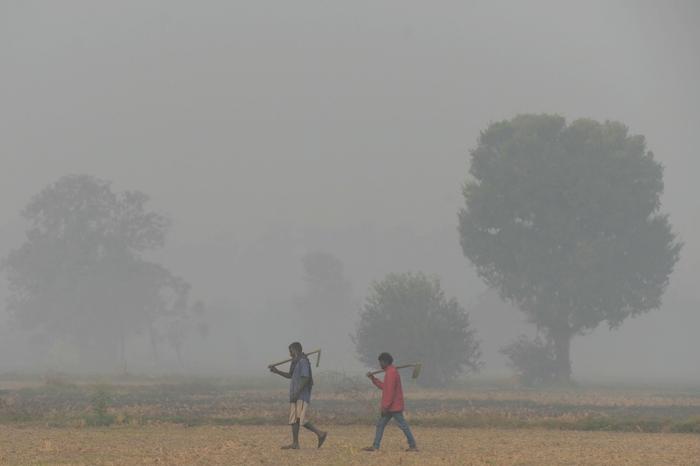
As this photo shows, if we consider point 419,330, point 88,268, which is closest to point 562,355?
point 419,330

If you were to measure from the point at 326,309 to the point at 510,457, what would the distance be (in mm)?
165008

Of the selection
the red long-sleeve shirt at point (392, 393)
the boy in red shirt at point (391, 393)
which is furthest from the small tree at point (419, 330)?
the red long-sleeve shirt at point (392, 393)

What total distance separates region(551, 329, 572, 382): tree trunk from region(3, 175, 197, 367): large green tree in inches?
2576

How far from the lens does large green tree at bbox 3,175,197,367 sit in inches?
5379

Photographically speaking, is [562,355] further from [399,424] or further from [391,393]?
[391,393]

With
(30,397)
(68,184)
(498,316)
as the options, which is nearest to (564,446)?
(30,397)

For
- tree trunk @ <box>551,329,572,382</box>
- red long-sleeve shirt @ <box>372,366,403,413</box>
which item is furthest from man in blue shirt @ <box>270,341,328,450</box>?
tree trunk @ <box>551,329,572,382</box>

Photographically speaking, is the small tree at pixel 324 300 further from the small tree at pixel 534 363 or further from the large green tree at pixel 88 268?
the small tree at pixel 534 363

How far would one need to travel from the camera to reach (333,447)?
2805 centimetres

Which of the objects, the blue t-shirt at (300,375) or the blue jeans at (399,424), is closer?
the blue jeans at (399,424)

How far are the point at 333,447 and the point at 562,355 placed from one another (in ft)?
200

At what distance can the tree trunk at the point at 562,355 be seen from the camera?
8525 centimetres

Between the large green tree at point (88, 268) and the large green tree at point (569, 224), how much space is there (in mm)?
60839

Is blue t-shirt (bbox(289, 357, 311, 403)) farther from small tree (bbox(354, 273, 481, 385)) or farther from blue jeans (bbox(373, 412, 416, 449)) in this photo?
small tree (bbox(354, 273, 481, 385))
